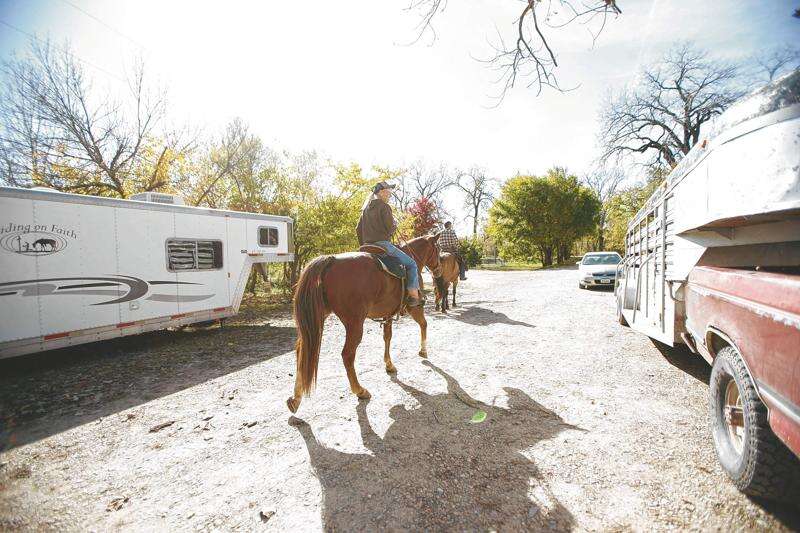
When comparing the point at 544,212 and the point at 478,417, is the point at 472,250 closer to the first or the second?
the point at 544,212

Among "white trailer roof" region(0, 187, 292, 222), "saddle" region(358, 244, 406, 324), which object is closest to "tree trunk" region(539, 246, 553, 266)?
"white trailer roof" region(0, 187, 292, 222)

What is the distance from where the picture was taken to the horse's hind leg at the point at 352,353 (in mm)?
4035

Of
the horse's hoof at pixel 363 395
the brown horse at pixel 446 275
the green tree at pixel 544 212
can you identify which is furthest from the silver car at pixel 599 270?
the green tree at pixel 544 212

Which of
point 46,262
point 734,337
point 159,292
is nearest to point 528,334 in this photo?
point 734,337

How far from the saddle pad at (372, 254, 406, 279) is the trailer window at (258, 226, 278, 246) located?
6.19m

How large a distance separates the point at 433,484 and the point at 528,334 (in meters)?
5.15

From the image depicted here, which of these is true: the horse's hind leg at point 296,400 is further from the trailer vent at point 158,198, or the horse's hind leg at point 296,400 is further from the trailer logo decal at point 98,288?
the trailer vent at point 158,198

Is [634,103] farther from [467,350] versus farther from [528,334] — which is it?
[467,350]

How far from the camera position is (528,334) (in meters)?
6.99

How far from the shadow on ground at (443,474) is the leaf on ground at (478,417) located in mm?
44

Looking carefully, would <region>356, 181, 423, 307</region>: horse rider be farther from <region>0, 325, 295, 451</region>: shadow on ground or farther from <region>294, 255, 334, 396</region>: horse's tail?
<region>0, 325, 295, 451</region>: shadow on ground

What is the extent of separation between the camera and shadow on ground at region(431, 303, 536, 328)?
8242mm

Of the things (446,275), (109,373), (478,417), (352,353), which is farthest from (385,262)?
(446,275)

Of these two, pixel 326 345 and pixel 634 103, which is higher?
pixel 634 103
